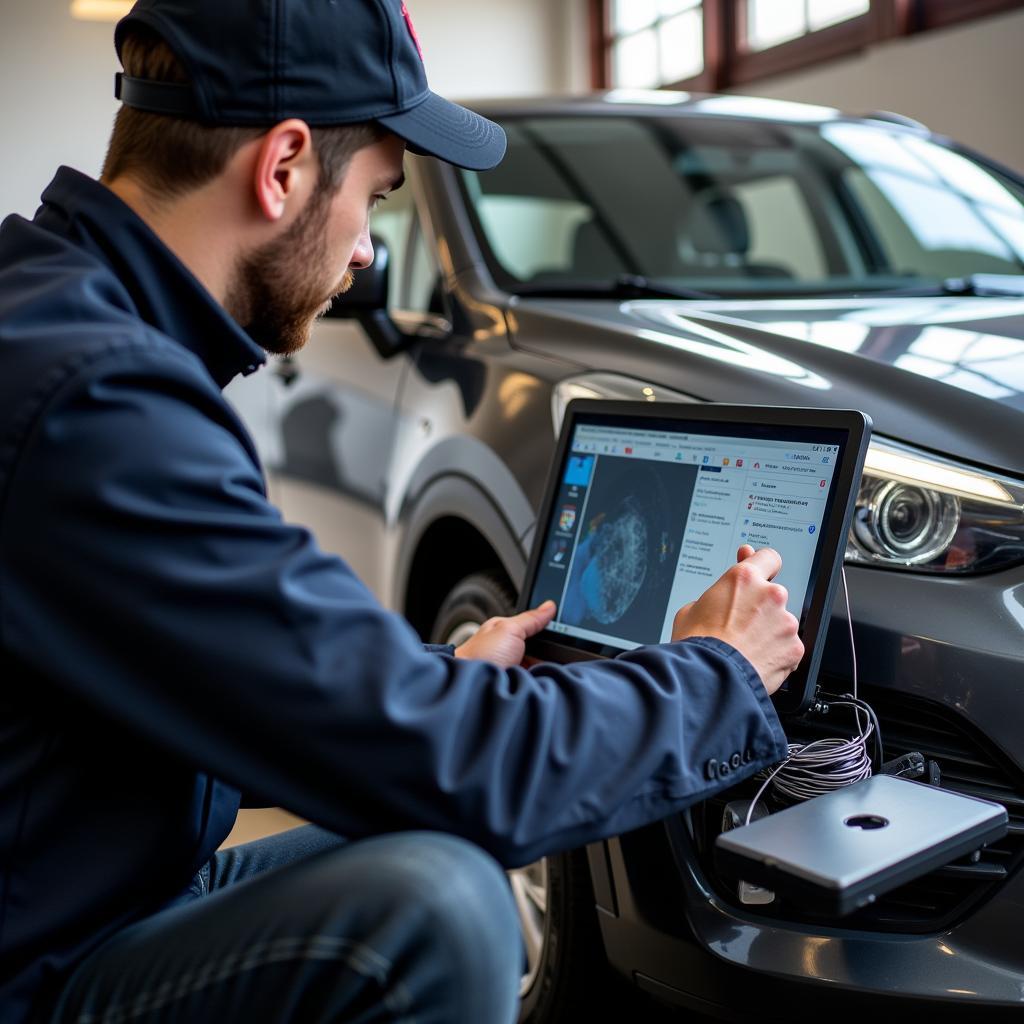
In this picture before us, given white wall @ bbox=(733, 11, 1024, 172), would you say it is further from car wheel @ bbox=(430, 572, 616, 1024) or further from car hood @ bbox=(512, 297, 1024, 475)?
car wheel @ bbox=(430, 572, 616, 1024)

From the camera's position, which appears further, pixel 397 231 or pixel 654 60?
pixel 654 60

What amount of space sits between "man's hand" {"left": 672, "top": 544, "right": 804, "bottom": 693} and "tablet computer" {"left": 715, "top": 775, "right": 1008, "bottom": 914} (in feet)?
0.41

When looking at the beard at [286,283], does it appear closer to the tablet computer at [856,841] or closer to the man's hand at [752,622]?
the man's hand at [752,622]

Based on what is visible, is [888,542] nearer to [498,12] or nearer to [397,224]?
[397,224]

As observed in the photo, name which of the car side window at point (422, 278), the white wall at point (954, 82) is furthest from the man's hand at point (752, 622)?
the white wall at point (954, 82)

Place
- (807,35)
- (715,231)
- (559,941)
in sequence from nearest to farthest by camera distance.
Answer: (559,941) → (715,231) → (807,35)

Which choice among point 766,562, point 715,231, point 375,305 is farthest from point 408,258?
point 766,562

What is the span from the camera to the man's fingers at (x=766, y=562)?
125cm

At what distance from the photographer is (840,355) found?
1605mm

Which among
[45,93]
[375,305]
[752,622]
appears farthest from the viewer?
[45,93]

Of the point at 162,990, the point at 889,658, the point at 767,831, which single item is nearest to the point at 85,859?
the point at 162,990

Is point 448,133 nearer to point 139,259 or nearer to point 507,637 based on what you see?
point 139,259

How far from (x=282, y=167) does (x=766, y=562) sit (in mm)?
578

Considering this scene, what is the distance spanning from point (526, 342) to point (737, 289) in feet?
1.87
